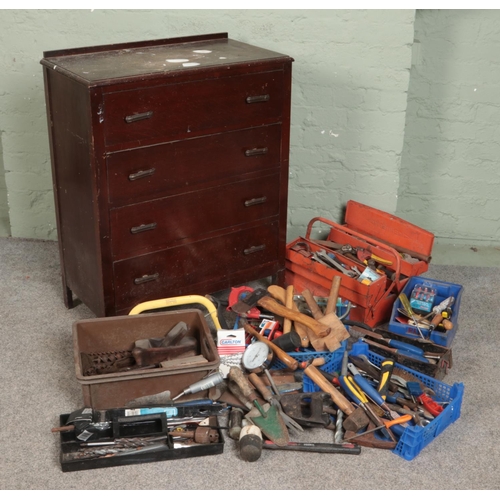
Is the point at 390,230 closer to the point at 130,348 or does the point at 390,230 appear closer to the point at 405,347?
the point at 405,347

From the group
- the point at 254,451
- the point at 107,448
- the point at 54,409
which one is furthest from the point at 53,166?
the point at 254,451

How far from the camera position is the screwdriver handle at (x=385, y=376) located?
3.05 meters

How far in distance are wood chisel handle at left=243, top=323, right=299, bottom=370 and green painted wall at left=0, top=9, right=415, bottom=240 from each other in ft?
3.53

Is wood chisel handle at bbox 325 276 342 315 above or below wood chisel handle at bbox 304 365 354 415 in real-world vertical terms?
above

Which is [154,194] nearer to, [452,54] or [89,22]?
[89,22]

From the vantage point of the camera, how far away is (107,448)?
2781 mm

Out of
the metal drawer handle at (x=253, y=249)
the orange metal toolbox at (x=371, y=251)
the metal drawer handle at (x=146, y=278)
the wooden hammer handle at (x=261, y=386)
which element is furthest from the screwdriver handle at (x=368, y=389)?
the metal drawer handle at (x=146, y=278)

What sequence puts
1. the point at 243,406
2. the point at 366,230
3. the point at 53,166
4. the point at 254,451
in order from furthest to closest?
1. the point at 366,230
2. the point at 53,166
3. the point at 243,406
4. the point at 254,451

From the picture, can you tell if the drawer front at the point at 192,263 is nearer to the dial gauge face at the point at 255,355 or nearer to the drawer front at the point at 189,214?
the drawer front at the point at 189,214

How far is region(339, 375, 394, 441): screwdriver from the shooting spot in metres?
2.88

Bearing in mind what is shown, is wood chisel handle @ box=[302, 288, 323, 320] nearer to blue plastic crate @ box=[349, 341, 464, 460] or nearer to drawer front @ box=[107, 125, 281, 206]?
blue plastic crate @ box=[349, 341, 464, 460]

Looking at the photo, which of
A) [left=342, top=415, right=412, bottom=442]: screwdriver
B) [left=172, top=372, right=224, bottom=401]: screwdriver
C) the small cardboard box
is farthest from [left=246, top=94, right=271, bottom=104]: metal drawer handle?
[left=342, top=415, right=412, bottom=442]: screwdriver

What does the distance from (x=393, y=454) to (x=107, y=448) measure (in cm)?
100

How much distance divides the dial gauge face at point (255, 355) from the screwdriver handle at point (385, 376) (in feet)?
1.49
